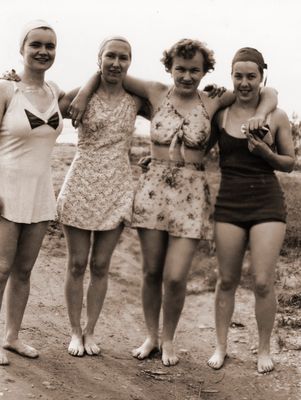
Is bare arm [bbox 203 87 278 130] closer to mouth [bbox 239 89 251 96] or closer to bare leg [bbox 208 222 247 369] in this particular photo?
mouth [bbox 239 89 251 96]

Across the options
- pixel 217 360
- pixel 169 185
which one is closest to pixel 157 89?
pixel 169 185

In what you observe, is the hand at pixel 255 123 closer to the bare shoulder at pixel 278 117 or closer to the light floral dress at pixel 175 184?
the bare shoulder at pixel 278 117

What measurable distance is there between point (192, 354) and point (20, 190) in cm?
201

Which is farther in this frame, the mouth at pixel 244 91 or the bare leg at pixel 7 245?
the mouth at pixel 244 91

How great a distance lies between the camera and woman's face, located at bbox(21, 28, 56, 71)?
3.87m

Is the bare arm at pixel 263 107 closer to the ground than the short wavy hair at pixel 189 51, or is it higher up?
closer to the ground

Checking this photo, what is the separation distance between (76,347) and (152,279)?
697mm

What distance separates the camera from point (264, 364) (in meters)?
4.52

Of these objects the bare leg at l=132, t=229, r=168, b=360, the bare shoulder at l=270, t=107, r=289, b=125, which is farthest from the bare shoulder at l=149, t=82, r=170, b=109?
the bare leg at l=132, t=229, r=168, b=360

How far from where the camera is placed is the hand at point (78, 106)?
4184 mm

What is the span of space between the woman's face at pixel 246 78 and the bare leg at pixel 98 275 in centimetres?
120

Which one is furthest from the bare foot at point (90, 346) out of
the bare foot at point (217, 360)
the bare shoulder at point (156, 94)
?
the bare shoulder at point (156, 94)

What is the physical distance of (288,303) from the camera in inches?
239

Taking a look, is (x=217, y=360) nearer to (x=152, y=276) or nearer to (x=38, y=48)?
(x=152, y=276)
